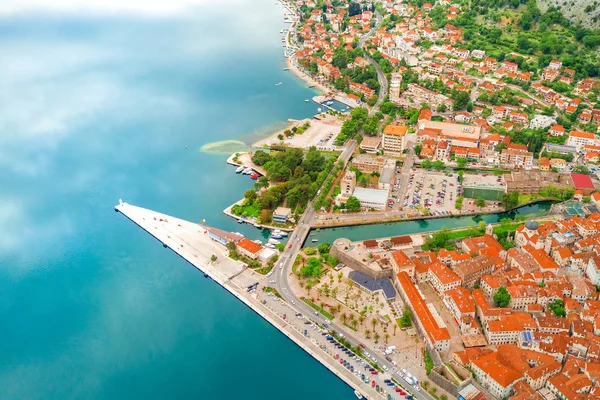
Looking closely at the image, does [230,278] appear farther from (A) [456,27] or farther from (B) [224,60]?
(A) [456,27]

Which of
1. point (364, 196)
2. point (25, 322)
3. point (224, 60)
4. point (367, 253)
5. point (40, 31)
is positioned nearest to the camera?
point (25, 322)

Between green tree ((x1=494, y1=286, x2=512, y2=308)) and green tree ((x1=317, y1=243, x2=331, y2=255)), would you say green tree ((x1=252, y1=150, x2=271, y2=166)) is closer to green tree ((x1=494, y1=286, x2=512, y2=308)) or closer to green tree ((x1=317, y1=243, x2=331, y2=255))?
green tree ((x1=317, y1=243, x2=331, y2=255))

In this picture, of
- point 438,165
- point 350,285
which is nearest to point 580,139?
point 438,165

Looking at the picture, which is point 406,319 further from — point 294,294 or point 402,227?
point 402,227

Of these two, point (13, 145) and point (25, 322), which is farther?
point (13, 145)

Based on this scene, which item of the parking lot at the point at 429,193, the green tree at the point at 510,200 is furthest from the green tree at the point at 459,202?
the green tree at the point at 510,200

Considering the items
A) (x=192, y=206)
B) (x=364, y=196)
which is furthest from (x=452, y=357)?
(x=192, y=206)

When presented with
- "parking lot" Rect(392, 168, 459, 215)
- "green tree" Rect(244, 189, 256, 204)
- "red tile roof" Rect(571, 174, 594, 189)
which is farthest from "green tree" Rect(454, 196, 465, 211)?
"green tree" Rect(244, 189, 256, 204)

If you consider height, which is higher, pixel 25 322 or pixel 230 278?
pixel 230 278
